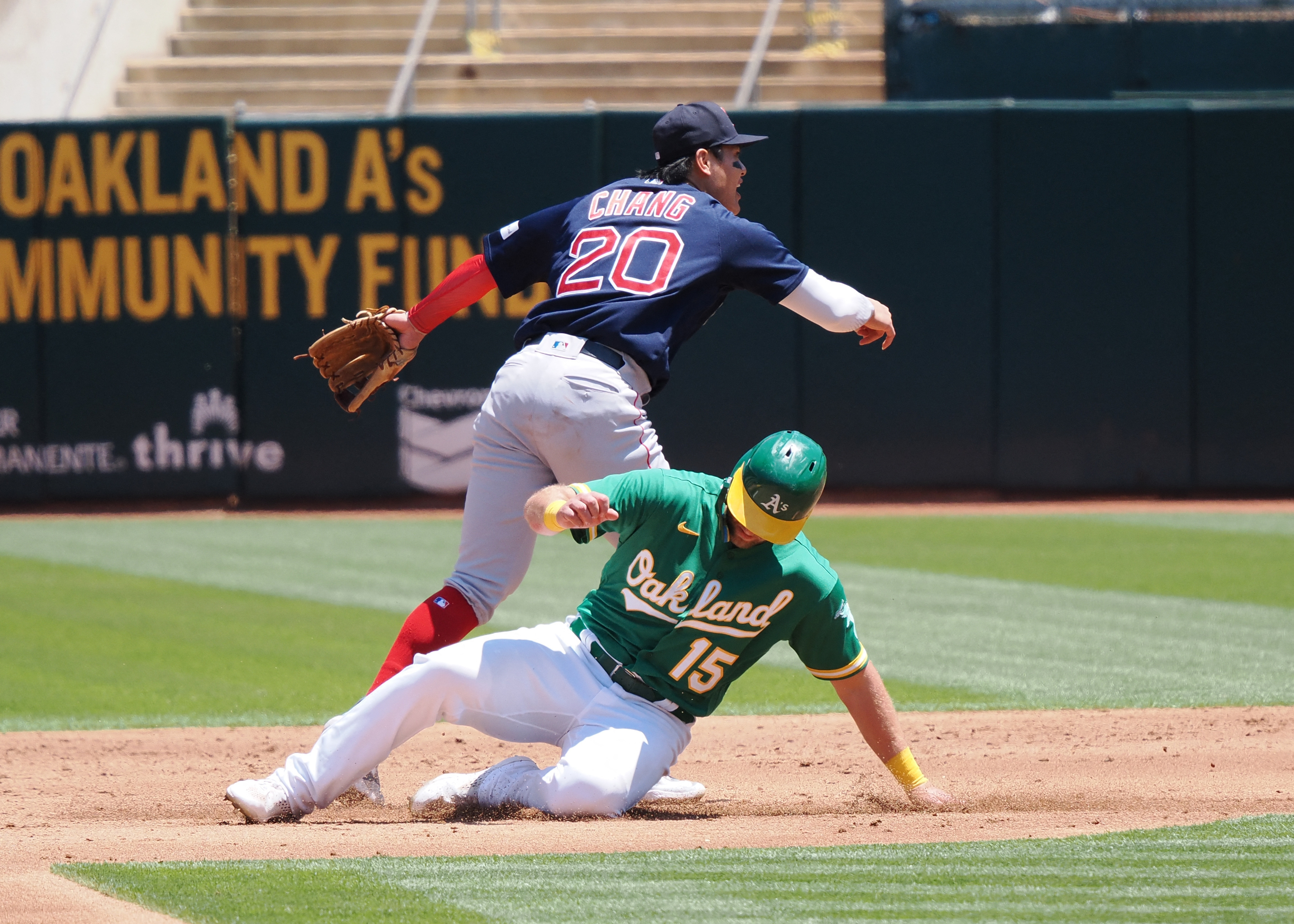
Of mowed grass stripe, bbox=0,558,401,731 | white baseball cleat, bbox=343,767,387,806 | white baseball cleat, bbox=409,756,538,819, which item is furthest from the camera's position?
mowed grass stripe, bbox=0,558,401,731

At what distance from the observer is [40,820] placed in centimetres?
415

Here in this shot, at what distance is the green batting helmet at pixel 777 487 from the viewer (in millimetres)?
3598

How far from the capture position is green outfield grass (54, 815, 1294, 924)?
9.82ft

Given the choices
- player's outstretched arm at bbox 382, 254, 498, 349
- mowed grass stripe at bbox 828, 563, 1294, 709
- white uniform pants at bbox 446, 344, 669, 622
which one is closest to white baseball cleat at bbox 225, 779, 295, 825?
white uniform pants at bbox 446, 344, 669, 622

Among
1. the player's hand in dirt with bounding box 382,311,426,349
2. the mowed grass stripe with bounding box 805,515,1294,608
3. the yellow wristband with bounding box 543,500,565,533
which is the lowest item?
the mowed grass stripe with bounding box 805,515,1294,608

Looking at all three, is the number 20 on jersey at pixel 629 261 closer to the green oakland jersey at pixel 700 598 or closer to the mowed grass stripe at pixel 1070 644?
the green oakland jersey at pixel 700 598

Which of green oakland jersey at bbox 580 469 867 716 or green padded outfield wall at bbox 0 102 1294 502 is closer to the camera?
green oakland jersey at bbox 580 469 867 716

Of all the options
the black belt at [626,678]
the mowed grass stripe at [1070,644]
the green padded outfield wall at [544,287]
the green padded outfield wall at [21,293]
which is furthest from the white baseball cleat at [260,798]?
the green padded outfield wall at [21,293]

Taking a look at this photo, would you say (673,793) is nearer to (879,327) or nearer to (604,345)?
(604,345)

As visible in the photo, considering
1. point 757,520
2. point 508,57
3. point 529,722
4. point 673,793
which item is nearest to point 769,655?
point 673,793

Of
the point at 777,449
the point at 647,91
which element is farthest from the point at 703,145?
the point at 647,91

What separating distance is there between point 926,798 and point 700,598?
0.86 m

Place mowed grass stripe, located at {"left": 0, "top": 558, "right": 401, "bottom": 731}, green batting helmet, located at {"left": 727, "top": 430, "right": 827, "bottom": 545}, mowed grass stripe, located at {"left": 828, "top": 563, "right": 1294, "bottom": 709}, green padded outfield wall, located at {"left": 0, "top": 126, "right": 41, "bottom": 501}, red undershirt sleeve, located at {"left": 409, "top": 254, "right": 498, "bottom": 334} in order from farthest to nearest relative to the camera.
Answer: green padded outfield wall, located at {"left": 0, "top": 126, "right": 41, "bottom": 501} → mowed grass stripe, located at {"left": 828, "top": 563, "right": 1294, "bottom": 709} → mowed grass stripe, located at {"left": 0, "top": 558, "right": 401, "bottom": 731} → red undershirt sleeve, located at {"left": 409, "top": 254, "right": 498, "bottom": 334} → green batting helmet, located at {"left": 727, "top": 430, "right": 827, "bottom": 545}

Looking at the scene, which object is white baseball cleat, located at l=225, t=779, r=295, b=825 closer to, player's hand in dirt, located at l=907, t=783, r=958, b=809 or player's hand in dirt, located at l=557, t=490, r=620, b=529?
player's hand in dirt, located at l=557, t=490, r=620, b=529
